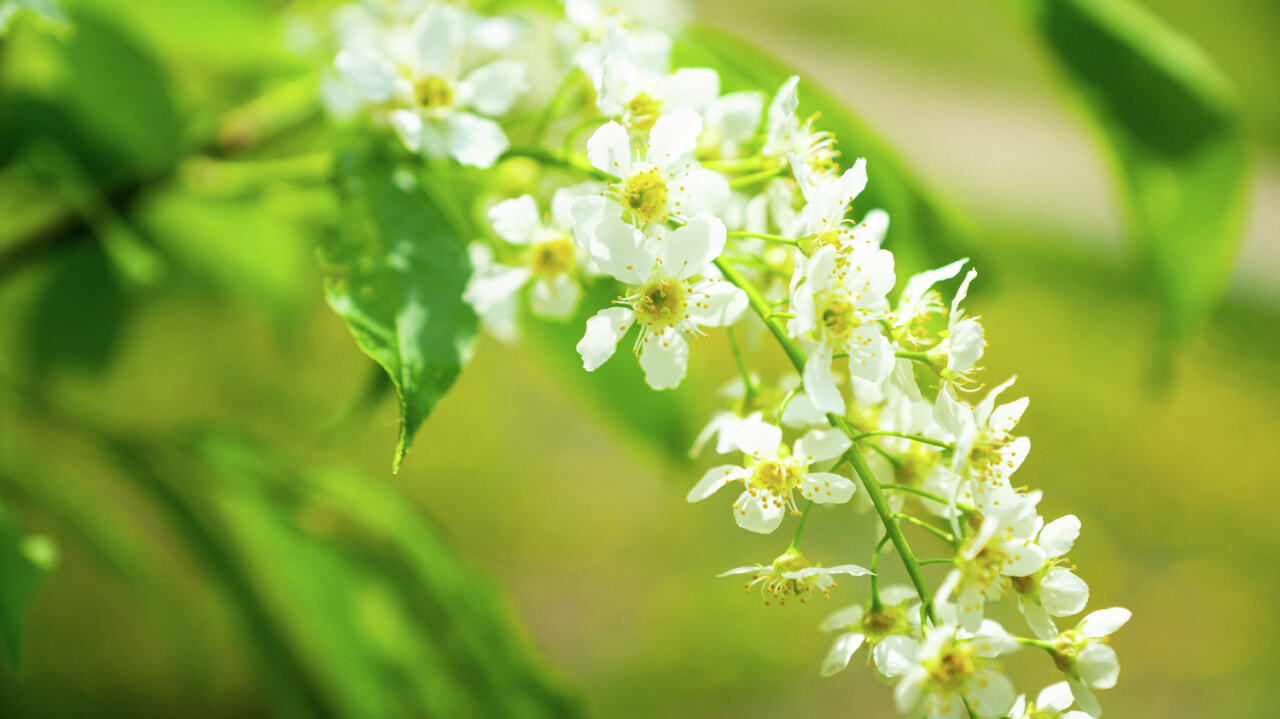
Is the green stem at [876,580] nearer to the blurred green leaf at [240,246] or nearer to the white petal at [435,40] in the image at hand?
the white petal at [435,40]

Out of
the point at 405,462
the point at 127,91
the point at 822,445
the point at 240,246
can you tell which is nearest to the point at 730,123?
the point at 822,445

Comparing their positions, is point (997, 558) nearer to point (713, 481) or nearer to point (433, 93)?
point (713, 481)

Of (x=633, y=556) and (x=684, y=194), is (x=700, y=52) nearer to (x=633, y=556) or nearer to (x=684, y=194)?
(x=684, y=194)

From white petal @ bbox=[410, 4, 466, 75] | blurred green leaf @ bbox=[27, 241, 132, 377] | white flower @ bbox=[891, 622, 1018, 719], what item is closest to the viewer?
white flower @ bbox=[891, 622, 1018, 719]

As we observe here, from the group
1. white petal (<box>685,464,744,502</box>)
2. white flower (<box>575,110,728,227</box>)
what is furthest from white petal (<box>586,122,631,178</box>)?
white petal (<box>685,464,744,502</box>)

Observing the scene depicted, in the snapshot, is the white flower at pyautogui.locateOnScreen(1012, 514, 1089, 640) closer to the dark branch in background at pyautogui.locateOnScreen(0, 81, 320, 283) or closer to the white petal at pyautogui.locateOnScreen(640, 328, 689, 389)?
the white petal at pyautogui.locateOnScreen(640, 328, 689, 389)

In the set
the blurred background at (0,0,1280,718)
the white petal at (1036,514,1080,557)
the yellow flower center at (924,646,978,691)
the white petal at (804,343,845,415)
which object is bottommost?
the blurred background at (0,0,1280,718)

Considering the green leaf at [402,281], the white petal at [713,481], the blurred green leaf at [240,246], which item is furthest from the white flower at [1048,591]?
the blurred green leaf at [240,246]

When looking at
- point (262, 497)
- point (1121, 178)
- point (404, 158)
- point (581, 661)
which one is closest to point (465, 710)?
point (262, 497)
